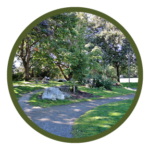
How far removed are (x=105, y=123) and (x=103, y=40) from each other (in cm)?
1943

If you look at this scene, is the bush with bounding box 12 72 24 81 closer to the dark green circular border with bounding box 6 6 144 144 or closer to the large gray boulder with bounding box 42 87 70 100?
the large gray boulder with bounding box 42 87 70 100

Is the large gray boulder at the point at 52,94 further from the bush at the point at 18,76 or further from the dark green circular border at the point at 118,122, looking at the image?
the bush at the point at 18,76

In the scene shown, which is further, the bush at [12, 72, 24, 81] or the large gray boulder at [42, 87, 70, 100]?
the bush at [12, 72, 24, 81]

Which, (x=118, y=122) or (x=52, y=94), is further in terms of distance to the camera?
(x=52, y=94)

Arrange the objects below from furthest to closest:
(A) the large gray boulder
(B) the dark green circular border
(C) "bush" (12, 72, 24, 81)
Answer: (C) "bush" (12, 72, 24, 81) < (A) the large gray boulder < (B) the dark green circular border

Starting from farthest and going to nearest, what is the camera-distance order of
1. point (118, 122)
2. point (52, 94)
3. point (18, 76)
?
point (18, 76) < point (52, 94) < point (118, 122)

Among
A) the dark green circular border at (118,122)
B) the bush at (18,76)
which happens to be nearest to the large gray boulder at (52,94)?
the dark green circular border at (118,122)

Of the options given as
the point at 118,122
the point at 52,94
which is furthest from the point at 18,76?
the point at 118,122

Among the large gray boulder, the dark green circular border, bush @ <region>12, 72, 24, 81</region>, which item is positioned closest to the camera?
the dark green circular border

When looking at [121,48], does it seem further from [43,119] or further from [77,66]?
[43,119]

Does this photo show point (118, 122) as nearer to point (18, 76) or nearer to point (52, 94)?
point (52, 94)

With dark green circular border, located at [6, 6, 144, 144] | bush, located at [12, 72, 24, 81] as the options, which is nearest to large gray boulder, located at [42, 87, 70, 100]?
dark green circular border, located at [6, 6, 144, 144]

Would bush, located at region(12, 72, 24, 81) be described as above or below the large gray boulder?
above
